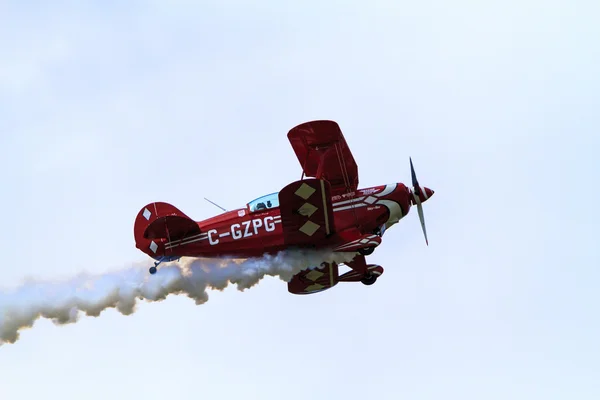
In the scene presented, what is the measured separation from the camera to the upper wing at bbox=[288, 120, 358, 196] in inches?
894

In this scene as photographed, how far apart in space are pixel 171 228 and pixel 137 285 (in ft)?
4.42

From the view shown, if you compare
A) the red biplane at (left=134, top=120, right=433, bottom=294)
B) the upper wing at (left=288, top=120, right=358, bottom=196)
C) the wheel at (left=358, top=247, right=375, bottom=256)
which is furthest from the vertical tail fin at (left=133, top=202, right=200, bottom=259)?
the wheel at (left=358, top=247, right=375, bottom=256)

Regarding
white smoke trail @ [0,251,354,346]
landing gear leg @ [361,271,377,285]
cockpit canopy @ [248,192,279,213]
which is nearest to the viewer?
white smoke trail @ [0,251,354,346]

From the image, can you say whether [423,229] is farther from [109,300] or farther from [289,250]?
[109,300]

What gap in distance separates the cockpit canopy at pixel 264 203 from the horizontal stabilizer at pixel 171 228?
1.15 metres

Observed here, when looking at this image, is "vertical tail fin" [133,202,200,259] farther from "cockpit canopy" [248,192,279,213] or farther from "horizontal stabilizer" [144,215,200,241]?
"cockpit canopy" [248,192,279,213]

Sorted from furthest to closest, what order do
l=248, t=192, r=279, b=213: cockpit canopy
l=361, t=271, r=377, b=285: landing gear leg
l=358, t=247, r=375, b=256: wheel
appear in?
l=361, t=271, r=377, b=285: landing gear leg → l=248, t=192, r=279, b=213: cockpit canopy → l=358, t=247, r=375, b=256: wheel

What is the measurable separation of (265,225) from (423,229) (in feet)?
11.0

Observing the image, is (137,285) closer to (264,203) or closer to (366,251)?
(264,203)

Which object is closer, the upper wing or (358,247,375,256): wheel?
(358,247,375,256): wheel

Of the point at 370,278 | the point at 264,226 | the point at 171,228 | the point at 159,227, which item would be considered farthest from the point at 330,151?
the point at 159,227

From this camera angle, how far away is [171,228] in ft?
72.5

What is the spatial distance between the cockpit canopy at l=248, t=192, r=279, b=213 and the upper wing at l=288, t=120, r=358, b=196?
0.92m

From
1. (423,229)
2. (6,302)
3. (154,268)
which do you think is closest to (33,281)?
(6,302)
